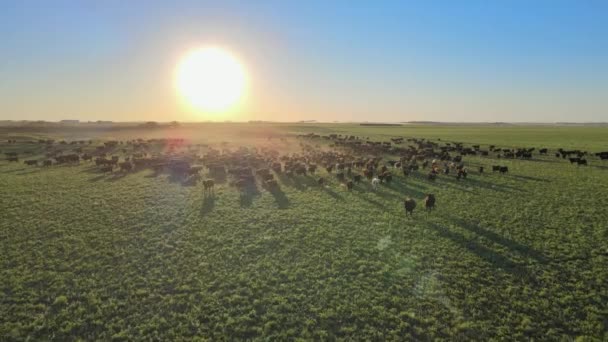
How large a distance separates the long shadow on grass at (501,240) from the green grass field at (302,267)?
0.12 m

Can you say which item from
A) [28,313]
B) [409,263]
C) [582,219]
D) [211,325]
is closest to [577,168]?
[582,219]

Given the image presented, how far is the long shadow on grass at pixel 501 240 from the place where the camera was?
1416 centimetres

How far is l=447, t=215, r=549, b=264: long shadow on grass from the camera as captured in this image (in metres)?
14.2

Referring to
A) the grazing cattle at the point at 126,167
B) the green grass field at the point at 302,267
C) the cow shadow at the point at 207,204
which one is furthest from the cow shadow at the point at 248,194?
the grazing cattle at the point at 126,167

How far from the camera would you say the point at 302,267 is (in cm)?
1338

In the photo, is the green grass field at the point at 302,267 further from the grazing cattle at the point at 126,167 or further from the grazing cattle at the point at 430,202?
the grazing cattle at the point at 126,167

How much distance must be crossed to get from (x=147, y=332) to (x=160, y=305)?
127 cm

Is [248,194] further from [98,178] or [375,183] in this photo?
[98,178]

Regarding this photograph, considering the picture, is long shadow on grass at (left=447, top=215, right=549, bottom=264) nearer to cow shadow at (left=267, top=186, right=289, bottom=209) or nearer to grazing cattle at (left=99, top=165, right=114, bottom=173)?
cow shadow at (left=267, top=186, right=289, bottom=209)

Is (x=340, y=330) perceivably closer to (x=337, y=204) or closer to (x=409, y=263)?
(x=409, y=263)

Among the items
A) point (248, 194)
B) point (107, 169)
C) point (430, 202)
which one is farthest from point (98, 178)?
point (430, 202)

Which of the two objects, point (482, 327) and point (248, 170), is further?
point (248, 170)

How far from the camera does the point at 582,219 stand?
18.8 m

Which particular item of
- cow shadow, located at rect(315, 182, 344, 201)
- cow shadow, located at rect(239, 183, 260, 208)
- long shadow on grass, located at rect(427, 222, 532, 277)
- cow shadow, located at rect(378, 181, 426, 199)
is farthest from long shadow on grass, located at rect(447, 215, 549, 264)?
cow shadow, located at rect(239, 183, 260, 208)
